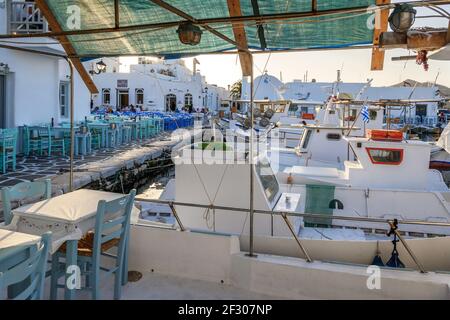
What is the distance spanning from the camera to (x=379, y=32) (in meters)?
4.65

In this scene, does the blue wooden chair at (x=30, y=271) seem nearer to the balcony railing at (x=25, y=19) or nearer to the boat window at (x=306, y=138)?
the boat window at (x=306, y=138)

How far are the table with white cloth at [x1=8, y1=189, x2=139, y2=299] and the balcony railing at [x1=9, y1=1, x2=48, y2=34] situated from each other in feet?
33.4

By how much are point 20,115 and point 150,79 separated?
22921mm

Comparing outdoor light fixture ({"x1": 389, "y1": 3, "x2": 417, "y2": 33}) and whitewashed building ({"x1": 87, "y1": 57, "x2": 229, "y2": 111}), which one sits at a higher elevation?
whitewashed building ({"x1": 87, "y1": 57, "x2": 229, "y2": 111})

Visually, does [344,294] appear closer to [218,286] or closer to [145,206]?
[218,286]

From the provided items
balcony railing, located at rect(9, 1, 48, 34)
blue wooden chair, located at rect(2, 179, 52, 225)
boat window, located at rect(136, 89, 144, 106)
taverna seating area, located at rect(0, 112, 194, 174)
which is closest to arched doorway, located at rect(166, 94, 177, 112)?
boat window, located at rect(136, 89, 144, 106)

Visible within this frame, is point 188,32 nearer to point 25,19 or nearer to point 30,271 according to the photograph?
point 30,271

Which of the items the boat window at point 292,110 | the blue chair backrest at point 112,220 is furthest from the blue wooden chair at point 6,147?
the boat window at point 292,110

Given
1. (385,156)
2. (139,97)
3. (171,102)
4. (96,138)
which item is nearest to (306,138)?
(385,156)

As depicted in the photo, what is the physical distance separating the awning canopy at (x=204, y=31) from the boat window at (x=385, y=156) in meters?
3.83

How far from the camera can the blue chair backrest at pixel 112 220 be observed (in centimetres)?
300

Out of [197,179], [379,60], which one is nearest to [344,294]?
[197,179]

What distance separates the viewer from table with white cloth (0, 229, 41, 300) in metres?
2.18

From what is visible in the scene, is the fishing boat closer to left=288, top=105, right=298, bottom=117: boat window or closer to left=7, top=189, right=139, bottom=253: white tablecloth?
left=7, top=189, right=139, bottom=253: white tablecloth
